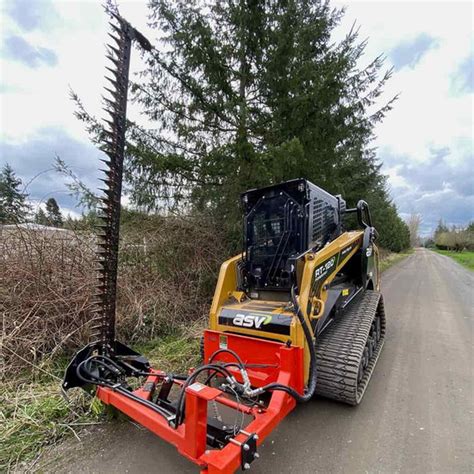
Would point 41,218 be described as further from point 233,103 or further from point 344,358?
point 344,358

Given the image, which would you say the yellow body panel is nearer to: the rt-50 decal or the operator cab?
the rt-50 decal

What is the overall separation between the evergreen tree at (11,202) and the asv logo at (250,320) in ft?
11.4

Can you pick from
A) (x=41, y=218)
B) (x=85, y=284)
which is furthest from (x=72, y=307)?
(x=41, y=218)

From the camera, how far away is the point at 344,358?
3.03 metres

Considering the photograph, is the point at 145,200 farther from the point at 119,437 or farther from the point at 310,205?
the point at 119,437

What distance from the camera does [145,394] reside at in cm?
239

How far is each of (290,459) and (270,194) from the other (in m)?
2.58

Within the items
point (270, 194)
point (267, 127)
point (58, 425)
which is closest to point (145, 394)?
point (58, 425)

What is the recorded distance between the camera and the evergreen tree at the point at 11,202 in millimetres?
4078

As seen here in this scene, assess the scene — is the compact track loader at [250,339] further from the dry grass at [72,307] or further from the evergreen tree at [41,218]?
the evergreen tree at [41,218]

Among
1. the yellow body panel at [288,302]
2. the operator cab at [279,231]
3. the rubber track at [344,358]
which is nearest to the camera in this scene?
the yellow body panel at [288,302]

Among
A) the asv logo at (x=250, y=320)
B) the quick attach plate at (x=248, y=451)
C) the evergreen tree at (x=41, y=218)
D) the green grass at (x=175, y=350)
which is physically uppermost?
the evergreen tree at (x=41, y=218)

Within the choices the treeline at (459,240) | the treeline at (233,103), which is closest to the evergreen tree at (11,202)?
the treeline at (233,103)

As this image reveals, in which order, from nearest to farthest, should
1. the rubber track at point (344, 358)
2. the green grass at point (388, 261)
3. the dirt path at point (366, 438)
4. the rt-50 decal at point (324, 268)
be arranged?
the dirt path at point (366, 438)
the rubber track at point (344, 358)
the rt-50 decal at point (324, 268)
the green grass at point (388, 261)
